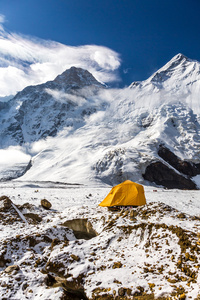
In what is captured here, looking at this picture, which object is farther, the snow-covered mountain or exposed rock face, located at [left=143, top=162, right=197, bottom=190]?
the snow-covered mountain

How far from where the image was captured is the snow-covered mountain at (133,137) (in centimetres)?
7625

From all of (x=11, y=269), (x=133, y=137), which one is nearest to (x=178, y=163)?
(x=133, y=137)

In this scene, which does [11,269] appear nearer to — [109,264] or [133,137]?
[109,264]

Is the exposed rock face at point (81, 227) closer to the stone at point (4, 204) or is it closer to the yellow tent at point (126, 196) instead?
the stone at point (4, 204)

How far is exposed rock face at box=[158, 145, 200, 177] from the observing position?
8891cm

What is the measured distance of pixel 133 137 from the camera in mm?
110750

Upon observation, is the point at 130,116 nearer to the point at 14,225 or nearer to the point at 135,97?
the point at 135,97

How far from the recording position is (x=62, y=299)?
579 cm

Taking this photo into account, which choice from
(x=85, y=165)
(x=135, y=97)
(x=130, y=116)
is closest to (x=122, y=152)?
(x=85, y=165)

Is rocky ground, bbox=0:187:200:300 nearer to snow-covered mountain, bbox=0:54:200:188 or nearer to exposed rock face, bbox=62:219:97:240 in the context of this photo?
exposed rock face, bbox=62:219:97:240

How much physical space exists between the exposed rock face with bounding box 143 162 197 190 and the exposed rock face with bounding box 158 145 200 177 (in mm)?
11050

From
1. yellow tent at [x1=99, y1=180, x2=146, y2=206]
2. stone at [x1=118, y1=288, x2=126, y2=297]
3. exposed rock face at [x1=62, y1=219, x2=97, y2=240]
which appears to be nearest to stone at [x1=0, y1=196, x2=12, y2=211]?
exposed rock face at [x1=62, y1=219, x2=97, y2=240]

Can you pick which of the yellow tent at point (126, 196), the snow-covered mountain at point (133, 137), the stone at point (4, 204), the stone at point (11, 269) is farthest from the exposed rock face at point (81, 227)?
the snow-covered mountain at point (133, 137)

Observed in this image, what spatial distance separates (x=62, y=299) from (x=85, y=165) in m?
76.3
